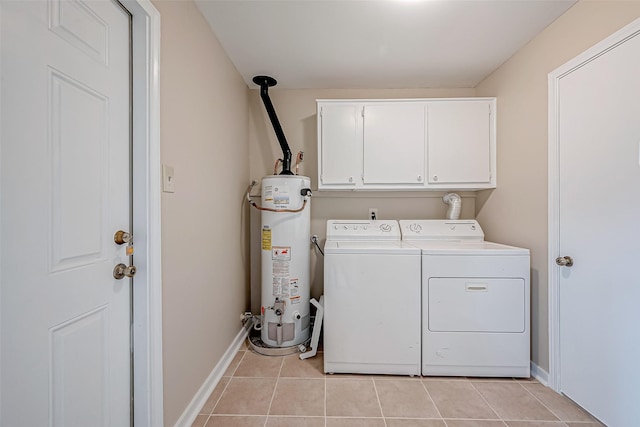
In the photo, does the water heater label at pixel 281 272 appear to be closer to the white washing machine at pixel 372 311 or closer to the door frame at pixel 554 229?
the white washing machine at pixel 372 311

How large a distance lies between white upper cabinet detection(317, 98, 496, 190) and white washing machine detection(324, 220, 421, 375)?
2.45 feet

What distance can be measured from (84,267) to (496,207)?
2.66 m

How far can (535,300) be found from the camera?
177 centimetres

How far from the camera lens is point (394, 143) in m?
2.24

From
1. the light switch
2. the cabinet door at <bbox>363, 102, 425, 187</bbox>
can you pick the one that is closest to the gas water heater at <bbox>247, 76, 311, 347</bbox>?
the cabinet door at <bbox>363, 102, 425, 187</bbox>

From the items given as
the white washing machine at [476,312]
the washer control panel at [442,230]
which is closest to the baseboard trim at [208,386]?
the white washing machine at [476,312]

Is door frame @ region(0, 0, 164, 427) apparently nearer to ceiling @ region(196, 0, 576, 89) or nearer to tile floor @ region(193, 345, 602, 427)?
tile floor @ region(193, 345, 602, 427)

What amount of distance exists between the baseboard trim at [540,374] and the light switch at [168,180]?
2.52 meters

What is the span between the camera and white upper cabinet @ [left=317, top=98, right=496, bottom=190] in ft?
7.22

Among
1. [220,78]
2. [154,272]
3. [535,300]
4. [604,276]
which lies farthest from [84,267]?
[535,300]

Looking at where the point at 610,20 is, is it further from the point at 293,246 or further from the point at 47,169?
the point at 47,169

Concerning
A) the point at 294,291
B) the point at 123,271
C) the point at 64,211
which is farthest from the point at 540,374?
the point at 64,211

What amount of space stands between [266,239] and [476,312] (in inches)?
63.6

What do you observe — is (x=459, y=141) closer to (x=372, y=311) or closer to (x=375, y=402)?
(x=372, y=311)
